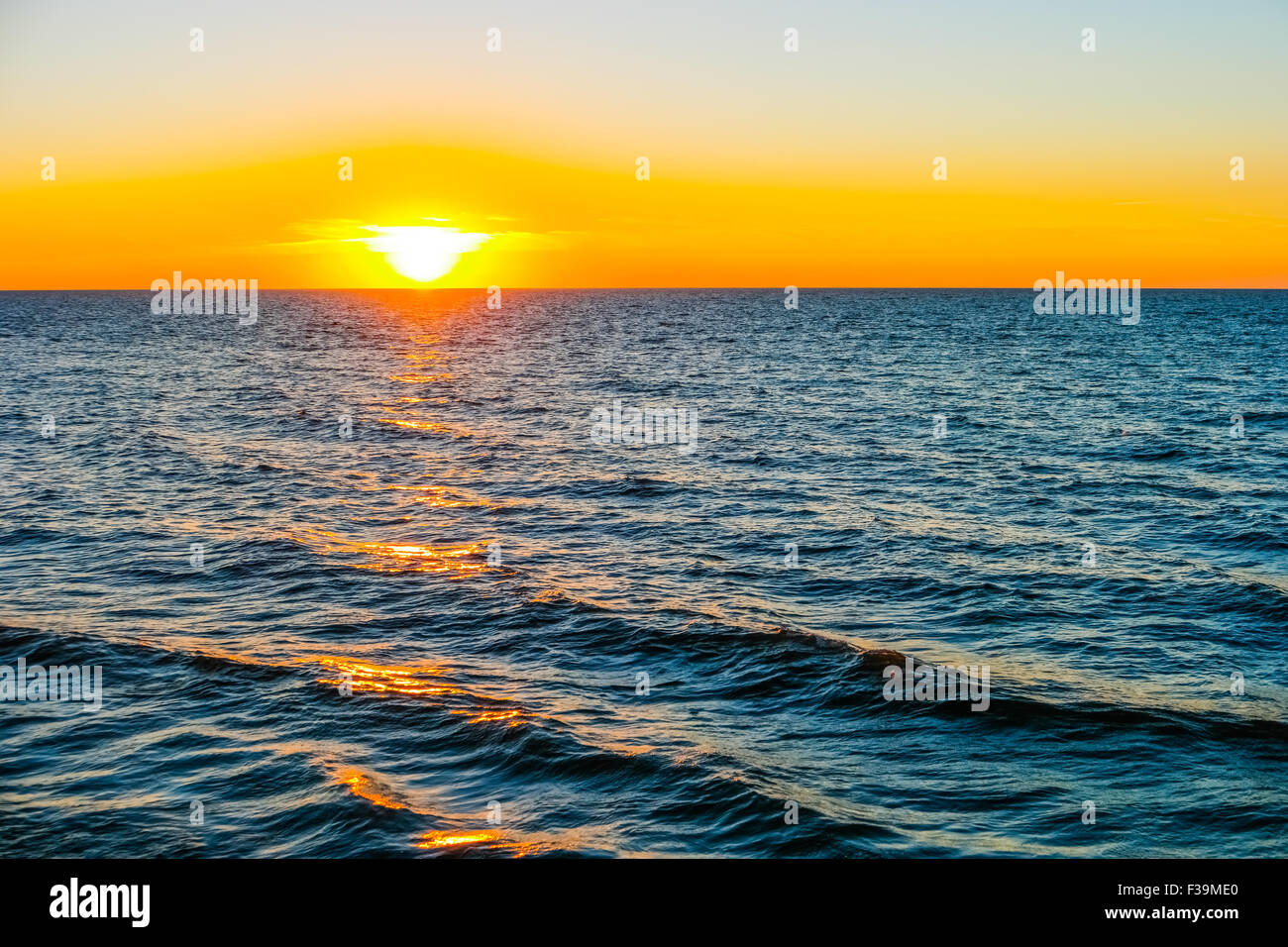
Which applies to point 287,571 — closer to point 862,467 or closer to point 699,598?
point 699,598

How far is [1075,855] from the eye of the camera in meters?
11.2

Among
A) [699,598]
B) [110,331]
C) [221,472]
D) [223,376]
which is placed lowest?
[699,598]

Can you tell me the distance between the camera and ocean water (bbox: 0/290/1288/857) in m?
12.2

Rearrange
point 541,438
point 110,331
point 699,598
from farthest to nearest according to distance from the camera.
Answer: point 110,331 < point 541,438 < point 699,598

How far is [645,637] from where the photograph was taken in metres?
18.1

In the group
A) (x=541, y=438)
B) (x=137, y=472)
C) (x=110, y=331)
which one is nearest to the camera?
(x=137, y=472)

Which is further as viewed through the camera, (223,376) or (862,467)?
(223,376)

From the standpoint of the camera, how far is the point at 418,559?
2325cm

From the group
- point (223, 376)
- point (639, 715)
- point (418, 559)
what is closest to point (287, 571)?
point (418, 559)

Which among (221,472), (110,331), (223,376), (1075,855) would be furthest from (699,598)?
(110,331)

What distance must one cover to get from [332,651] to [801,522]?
1323 cm

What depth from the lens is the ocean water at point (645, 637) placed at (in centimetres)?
1217

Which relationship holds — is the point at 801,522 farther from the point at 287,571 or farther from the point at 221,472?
the point at 221,472

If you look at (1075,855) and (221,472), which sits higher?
(221,472)
